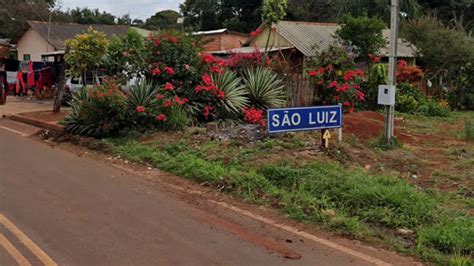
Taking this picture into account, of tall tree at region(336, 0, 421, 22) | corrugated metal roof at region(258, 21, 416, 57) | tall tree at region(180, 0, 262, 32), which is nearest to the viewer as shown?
corrugated metal roof at region(258, 21, 416, 57)

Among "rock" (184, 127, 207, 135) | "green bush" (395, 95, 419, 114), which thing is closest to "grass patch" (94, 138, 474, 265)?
"rock" (184, 127, 207, 135)

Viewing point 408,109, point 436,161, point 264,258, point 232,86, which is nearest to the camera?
point 264,258

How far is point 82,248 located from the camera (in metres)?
5.17

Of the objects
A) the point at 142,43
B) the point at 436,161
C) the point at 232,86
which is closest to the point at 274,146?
the point at 436,161

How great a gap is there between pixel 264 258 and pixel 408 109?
15204 millimetres

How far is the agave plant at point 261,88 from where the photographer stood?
1366cm

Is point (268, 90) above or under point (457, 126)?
above

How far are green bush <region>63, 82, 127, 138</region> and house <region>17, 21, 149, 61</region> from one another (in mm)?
24160

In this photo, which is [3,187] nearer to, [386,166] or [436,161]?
[386,166]

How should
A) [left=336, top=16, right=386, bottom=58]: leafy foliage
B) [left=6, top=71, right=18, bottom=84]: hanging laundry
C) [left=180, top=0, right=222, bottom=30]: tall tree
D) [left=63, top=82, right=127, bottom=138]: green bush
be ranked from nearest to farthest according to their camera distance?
1. [left=63, top=82, right=127, bottom=138]: green bush
2. [left=336, top=16, right=386, bottom=58]: leafy foliage
3. [left=6, top=71, right=18, bottom=84]: hanging laundry
4. [left=180, top=0, right=222, bottom=30]: tall tree

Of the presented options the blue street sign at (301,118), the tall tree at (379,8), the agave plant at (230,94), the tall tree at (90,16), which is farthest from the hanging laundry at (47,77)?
the tall tree at (90,16)

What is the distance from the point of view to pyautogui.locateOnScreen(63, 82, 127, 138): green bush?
1179cm

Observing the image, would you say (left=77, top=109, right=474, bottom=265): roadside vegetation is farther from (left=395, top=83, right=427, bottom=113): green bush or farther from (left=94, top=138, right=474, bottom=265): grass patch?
(left=395, top=83, right=427, bottom=113): green bush

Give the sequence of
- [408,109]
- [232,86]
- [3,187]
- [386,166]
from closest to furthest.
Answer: [3,187] → [386,166] → [232,86] → [408,109]
